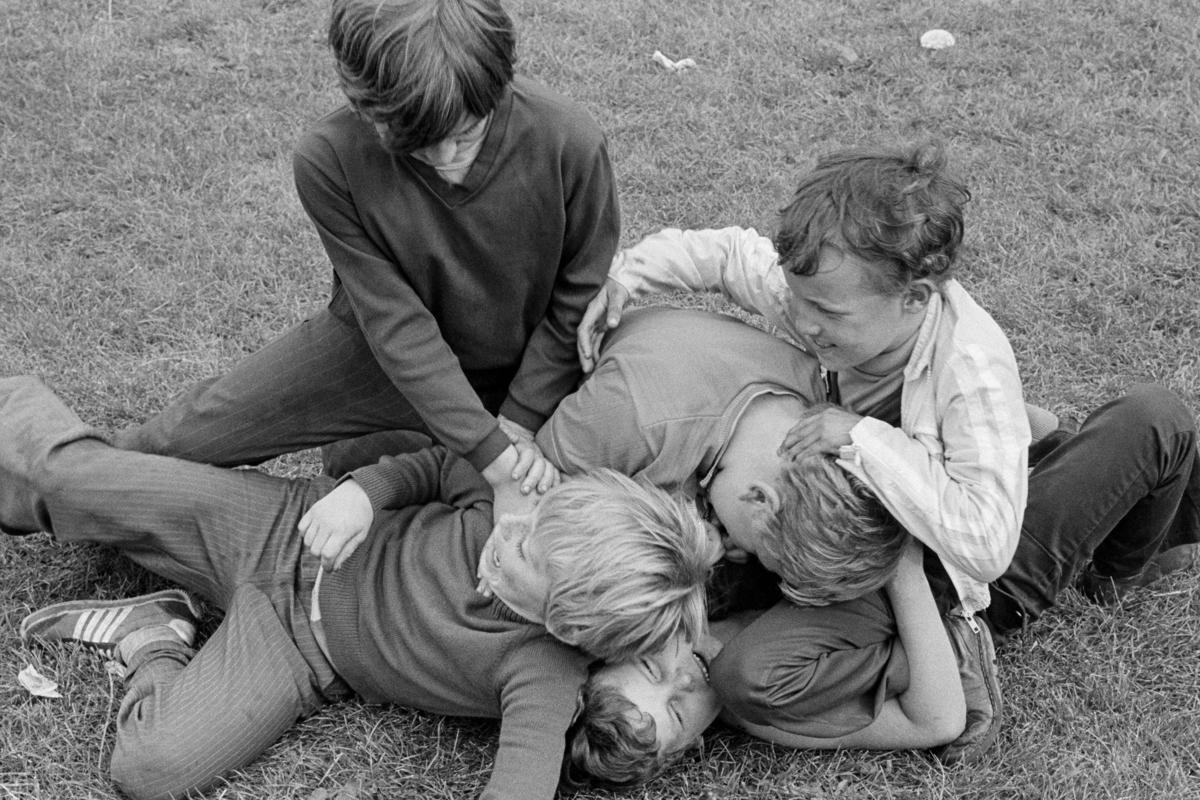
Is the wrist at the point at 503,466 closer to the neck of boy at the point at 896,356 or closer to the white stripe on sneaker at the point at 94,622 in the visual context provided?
the neck of boy at the point at 896,356

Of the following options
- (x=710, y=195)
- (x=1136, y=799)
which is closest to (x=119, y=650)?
(x=1136, y=799)

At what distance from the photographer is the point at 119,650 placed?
282cm

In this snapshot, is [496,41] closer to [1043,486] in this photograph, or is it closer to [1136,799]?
[1043,486]

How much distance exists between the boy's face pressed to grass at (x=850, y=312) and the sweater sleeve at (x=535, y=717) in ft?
2.80

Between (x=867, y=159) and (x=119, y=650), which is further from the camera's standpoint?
(x=119, y=650)

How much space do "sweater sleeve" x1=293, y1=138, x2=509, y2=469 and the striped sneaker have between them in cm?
80

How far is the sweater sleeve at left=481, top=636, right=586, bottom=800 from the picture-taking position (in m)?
2.43

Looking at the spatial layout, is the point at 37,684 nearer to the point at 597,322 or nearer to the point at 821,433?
the point at 597,322

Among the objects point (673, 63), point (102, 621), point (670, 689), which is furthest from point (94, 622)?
point (673, 63)

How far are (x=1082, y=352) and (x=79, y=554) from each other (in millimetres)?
2959

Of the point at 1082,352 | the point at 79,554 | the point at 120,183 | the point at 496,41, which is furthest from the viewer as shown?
the point at 120,183

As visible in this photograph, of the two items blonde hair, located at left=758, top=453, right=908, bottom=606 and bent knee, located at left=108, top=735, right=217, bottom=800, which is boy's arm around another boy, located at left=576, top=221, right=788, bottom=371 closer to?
blonde hair, located at left=758, top=453, right=908, bottom=606

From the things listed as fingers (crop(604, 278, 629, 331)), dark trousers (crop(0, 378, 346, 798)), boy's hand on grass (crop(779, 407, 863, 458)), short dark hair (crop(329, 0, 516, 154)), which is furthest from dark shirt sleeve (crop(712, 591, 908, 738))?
short dark hair (crop(329, 0, 516, 154))

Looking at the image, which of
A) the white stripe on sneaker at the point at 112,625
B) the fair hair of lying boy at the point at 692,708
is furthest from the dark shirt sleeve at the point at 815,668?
the white stripe on sneaker at the point at 112,625
